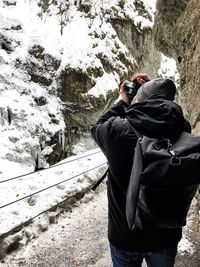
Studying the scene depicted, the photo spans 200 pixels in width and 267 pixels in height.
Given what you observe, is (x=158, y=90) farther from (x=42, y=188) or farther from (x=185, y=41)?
(x=185, y=41)

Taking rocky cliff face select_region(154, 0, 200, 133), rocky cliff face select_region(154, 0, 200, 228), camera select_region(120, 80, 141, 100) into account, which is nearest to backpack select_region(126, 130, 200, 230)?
camera select_region(120, 80, 141, 100)

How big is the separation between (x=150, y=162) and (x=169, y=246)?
1.93 ft

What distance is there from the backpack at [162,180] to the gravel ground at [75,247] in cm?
241

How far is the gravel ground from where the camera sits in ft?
13.3

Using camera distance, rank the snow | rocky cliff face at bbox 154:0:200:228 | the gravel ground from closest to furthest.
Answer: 1. the gravel ground
2. the snow
3. rocky cliff face at bbox 154:0:200:228

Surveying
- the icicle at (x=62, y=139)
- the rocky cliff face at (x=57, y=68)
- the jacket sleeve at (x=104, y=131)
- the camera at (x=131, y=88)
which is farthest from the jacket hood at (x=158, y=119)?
the icicle at (x=62, y=139)

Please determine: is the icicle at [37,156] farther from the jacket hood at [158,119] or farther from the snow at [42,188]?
the jacket hood at [158,119]

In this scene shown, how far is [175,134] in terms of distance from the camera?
5.85 feet

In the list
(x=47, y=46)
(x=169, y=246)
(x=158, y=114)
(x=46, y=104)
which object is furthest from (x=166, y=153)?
(x=47, y=46)

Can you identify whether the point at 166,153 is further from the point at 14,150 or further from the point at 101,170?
the point at 14,150

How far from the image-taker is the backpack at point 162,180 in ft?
5.36

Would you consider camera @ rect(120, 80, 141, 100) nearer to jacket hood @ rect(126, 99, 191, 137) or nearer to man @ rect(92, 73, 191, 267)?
man @ rect(92, 73, 191, 267)

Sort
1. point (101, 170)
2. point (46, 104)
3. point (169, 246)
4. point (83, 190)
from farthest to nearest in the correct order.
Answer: point (46, 104), point (101, 170), point (83, 190), point (169, 246)

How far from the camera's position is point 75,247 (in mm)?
4426
